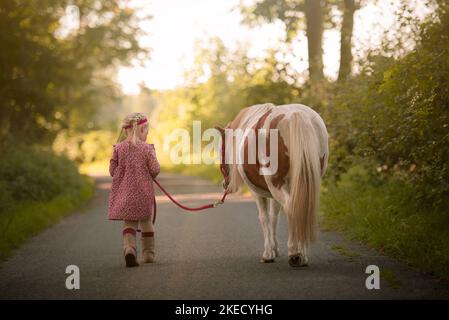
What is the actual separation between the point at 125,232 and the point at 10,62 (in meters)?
12.1

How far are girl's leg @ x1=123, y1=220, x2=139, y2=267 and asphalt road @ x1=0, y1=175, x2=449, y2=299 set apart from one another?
162 millimetres

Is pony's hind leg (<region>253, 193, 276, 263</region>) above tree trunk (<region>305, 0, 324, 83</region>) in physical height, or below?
below

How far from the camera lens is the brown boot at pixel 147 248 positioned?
842cm

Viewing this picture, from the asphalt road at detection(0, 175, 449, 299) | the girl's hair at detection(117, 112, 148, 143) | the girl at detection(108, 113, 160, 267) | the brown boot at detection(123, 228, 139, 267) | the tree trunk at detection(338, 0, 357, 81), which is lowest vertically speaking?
the asphalt road at detection(0, 175, 449, 299)

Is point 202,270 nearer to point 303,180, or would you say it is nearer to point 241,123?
point 303,180

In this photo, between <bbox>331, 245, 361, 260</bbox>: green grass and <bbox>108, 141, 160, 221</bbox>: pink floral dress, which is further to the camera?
<bbox>331, 245, 361, 260</bbox>: green grass

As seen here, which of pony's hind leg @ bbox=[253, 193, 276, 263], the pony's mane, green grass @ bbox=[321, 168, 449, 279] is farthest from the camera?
the pony's mane

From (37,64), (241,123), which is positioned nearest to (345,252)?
(241,123)

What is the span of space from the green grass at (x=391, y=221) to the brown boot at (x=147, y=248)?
2.85m

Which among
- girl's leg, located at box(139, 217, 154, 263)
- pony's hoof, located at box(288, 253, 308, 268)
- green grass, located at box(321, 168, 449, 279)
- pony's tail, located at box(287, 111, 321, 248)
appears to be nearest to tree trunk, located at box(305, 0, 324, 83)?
green grass, located at box(321, 168, 449, 279)

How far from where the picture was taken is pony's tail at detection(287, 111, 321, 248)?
7.32 m

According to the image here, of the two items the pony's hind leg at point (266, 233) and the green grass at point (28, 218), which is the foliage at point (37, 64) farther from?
the pony's hind leg at point (266, 233)

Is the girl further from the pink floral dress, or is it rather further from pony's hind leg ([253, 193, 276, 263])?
pony's hind leg ([253, 193, 276, 263])

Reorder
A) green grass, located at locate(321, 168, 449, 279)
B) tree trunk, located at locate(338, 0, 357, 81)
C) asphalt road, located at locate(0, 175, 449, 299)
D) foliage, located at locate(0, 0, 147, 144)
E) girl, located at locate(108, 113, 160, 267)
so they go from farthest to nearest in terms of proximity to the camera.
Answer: foliage, located at locate(0, 0, 147, 144) < tree trunk, located at locate(338, 0, 357, 81) < girl, located at locate(108, 113, 160, 267) < green grass, located at locate(321, 168, 449, 279) < asphalt road, located at locate(0, 175, 449, 299)
